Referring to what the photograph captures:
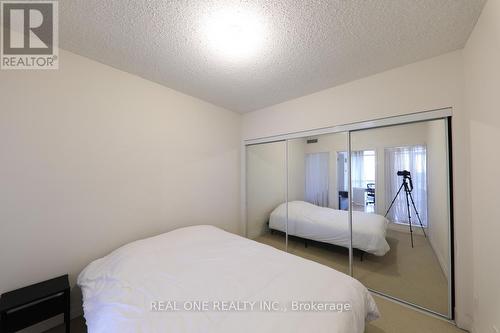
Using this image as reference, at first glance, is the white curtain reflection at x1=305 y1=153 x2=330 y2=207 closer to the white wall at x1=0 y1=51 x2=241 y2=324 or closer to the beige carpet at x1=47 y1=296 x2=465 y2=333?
the beige carpet at x1=47 y1=296 x2=465 y2=333

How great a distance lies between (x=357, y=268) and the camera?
2.29 metres

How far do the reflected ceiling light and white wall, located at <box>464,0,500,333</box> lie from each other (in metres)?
1.44

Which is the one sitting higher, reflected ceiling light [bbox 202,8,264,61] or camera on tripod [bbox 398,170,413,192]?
reflected ceiling light [bbox 202,8,264,61]

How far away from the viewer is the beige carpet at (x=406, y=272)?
5.90 ft

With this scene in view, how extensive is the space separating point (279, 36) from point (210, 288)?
1.96 metres

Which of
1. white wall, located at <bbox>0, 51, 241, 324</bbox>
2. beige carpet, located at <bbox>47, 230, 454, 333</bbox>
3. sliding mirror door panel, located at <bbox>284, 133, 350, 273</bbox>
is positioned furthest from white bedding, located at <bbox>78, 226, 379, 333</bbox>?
sliding mirror door panel, located at <bbox>284, 133, 350, 273</bbox>

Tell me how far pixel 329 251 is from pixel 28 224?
10.8ft

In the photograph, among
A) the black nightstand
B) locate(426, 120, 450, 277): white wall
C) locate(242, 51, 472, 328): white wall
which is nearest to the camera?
the black nightstand

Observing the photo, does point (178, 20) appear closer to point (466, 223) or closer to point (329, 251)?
point (466, 223)

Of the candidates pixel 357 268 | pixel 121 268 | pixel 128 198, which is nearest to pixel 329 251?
pixel 357 268

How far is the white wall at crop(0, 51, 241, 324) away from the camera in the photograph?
1.44 meters

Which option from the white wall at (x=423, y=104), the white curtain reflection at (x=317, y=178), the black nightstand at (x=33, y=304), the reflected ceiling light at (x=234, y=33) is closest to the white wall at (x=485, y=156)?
the white wall at (x=423, y=104)

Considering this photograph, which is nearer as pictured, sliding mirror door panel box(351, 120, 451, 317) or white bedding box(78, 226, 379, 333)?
white bedding box(78, 226, 379, 333)

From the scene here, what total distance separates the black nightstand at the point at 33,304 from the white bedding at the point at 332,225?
2.55 meters
